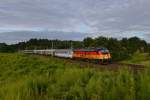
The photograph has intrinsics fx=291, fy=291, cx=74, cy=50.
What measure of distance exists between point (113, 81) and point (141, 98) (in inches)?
55.6

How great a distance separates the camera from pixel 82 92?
24.1ft

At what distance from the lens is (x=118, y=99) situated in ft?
22.1

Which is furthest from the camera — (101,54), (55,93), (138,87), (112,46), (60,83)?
(112,46)

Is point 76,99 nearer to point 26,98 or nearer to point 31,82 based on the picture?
point 26,98

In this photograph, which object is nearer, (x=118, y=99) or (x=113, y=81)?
(x=118, y=99)

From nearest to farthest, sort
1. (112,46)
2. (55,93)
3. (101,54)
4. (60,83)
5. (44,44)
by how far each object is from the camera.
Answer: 1. (55,93)
2. (60,83)
3. (101,54)
4. (112,46)
5. (44,44)

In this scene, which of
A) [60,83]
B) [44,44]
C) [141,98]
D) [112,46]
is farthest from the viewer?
[44,44]

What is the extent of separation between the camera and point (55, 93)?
7965mm

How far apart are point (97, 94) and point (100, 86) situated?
500 mm

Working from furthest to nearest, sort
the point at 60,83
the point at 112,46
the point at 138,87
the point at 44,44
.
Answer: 1. the point at 44,44
2. the point at 112,46
3. the point at 60,83
4. the point at 138,87

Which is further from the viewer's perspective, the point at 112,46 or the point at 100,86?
the point at 112,46

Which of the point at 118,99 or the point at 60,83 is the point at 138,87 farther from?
the point at 60,83

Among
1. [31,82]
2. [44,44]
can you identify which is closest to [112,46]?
[31,82]

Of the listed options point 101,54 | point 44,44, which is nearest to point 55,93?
point 101,54
